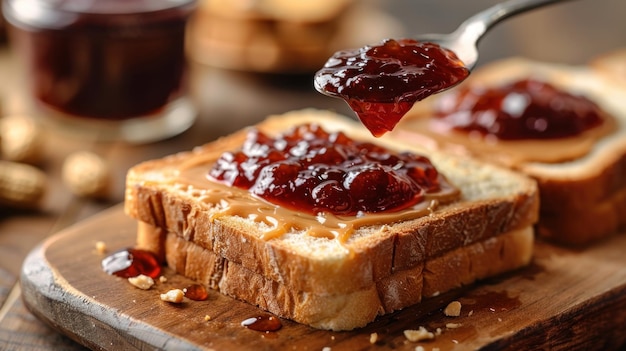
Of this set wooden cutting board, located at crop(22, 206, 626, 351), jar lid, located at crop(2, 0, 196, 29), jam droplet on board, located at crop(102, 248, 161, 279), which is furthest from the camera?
jar lid, located at crop(2, 0, 196, 29)

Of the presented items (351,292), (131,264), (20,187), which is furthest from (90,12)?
(351,292)

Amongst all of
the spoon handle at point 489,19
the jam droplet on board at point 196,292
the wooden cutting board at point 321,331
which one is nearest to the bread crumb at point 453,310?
the wooden cutting board at point 321,331

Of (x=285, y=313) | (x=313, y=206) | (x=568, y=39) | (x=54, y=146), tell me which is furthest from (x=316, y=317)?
(x=568, y=39)

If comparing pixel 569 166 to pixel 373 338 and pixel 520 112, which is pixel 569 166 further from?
pixel 373 338

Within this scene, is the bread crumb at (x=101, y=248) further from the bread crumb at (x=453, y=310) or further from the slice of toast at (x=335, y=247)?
the bread crumb at (x=453, y=310)

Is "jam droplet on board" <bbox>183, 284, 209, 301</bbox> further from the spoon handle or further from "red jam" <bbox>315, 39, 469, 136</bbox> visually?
the spoon handle

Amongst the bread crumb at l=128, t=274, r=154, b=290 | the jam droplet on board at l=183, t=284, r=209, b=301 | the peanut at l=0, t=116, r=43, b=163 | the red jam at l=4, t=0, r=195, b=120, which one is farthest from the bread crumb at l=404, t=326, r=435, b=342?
the red jam at l=4, t=0, r=195, b=120
